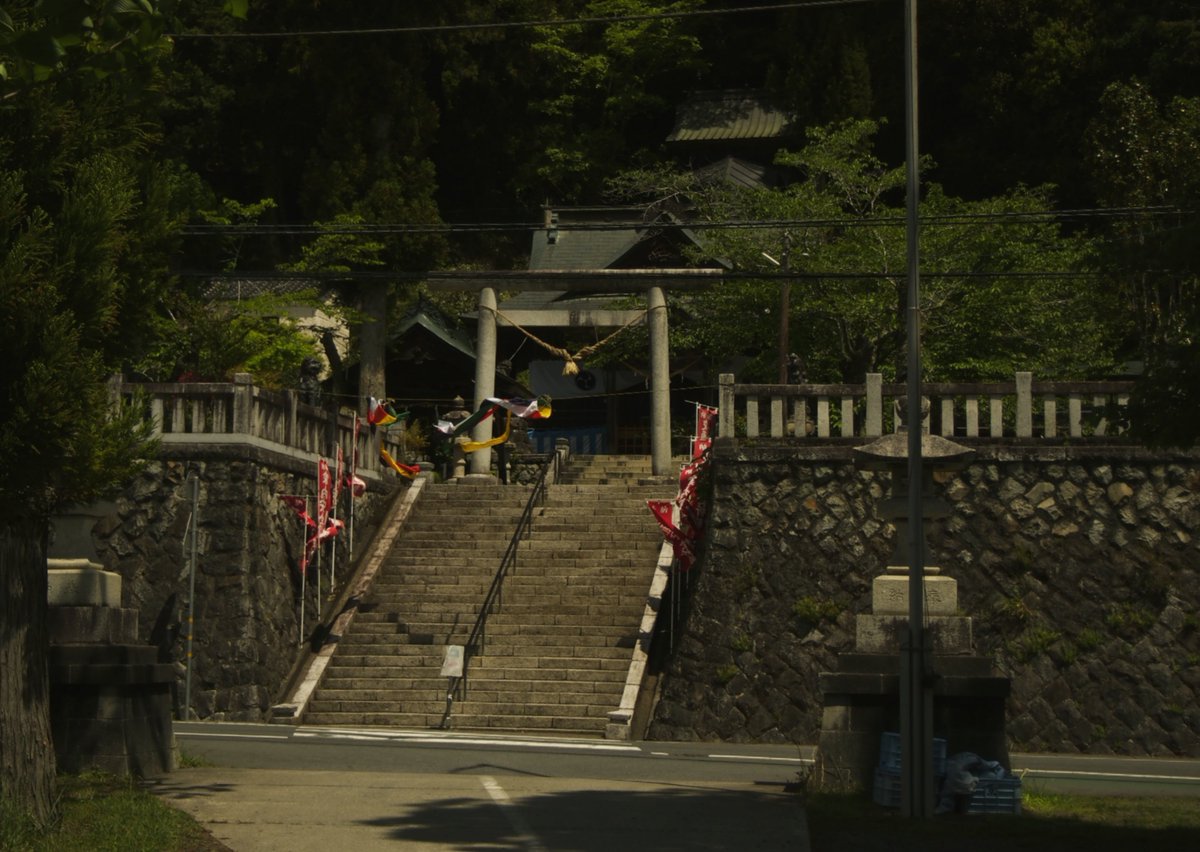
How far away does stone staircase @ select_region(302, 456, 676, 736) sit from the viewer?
77.3ft

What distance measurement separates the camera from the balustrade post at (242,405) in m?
25.1

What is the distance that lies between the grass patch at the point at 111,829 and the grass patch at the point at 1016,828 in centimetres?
421

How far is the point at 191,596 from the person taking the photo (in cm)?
2384

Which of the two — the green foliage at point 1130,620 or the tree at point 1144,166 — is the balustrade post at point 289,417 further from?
the tree at point 1144,166

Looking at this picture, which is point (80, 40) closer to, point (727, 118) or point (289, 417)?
point (289, 417)

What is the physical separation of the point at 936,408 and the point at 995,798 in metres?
11.9

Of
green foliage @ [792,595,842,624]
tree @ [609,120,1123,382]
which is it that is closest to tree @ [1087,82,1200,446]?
tree @ [609,120,1123,382]

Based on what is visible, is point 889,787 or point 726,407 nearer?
point 889,787

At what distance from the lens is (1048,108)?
45.5 m

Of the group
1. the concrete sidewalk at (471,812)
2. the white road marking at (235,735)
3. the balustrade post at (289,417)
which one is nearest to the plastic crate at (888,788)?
the concrete sidewalk at (471,812)

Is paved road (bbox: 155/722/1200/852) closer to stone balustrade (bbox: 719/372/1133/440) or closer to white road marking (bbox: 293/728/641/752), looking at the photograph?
white road marking (bbox: 293/728/641/752)

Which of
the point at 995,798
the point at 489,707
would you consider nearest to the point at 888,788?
the point at 995,798

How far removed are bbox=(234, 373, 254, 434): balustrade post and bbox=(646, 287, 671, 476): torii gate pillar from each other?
895 cm

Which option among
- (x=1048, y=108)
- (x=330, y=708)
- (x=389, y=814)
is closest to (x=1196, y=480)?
(x=330, y=708)
